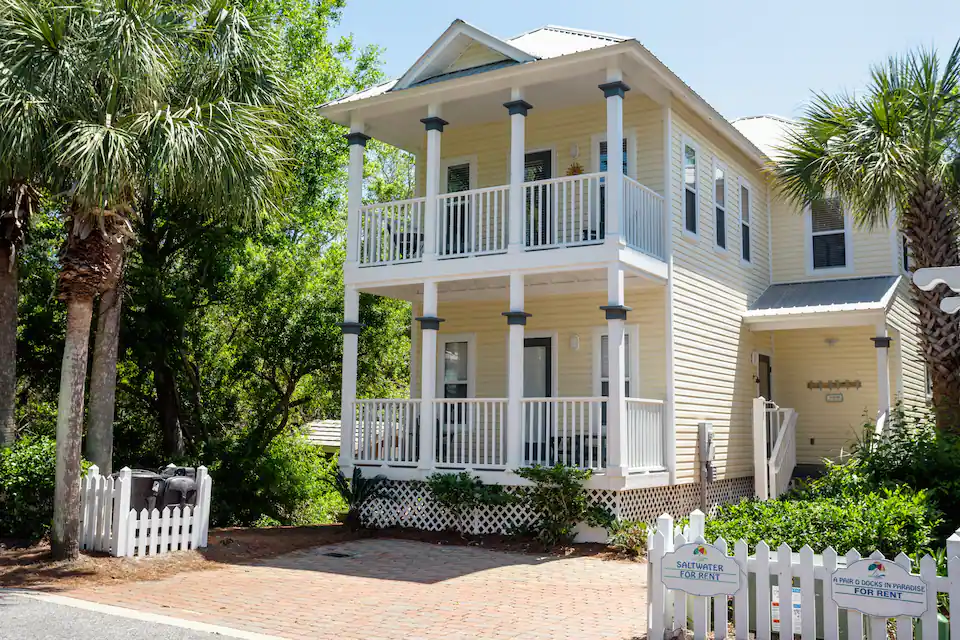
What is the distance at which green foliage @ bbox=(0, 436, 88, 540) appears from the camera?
1198 cm

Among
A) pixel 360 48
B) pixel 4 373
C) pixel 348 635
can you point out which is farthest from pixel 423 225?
pixel 360 48

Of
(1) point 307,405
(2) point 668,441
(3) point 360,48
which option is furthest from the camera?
(3) point 360,48

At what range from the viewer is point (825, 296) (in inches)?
695

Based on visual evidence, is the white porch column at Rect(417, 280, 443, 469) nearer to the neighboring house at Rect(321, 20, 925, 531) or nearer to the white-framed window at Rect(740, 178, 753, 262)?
the neighboring house at Rect(321, 20, 925, 531)

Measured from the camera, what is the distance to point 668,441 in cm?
1432

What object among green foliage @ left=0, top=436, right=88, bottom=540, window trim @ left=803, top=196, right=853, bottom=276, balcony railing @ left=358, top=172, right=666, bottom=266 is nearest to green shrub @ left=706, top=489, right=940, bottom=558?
balcony railing @ left=358, top=172, right=666, bottom=266

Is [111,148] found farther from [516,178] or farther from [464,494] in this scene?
[464,494]

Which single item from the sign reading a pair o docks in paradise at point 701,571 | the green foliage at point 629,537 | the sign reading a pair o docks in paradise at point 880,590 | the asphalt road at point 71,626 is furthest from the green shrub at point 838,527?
the asphalt road at point 71,626

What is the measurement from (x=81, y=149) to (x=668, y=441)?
947 cm

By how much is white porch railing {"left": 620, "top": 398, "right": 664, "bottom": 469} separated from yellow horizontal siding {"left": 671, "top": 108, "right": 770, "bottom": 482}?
693 millimetres

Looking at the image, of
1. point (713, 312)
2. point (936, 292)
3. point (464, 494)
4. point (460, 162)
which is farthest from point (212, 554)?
point (936, 292)

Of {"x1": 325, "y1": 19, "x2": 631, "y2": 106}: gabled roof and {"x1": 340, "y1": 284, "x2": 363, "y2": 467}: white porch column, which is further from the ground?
{"x1": 325, "y1": 19, "x2": 631, "y2": 106}: gabled roof

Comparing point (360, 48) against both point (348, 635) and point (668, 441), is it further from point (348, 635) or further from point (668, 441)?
point (348, 635)

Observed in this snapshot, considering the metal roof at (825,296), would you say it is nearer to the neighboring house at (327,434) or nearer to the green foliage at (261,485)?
the green foliage at (261,485)
